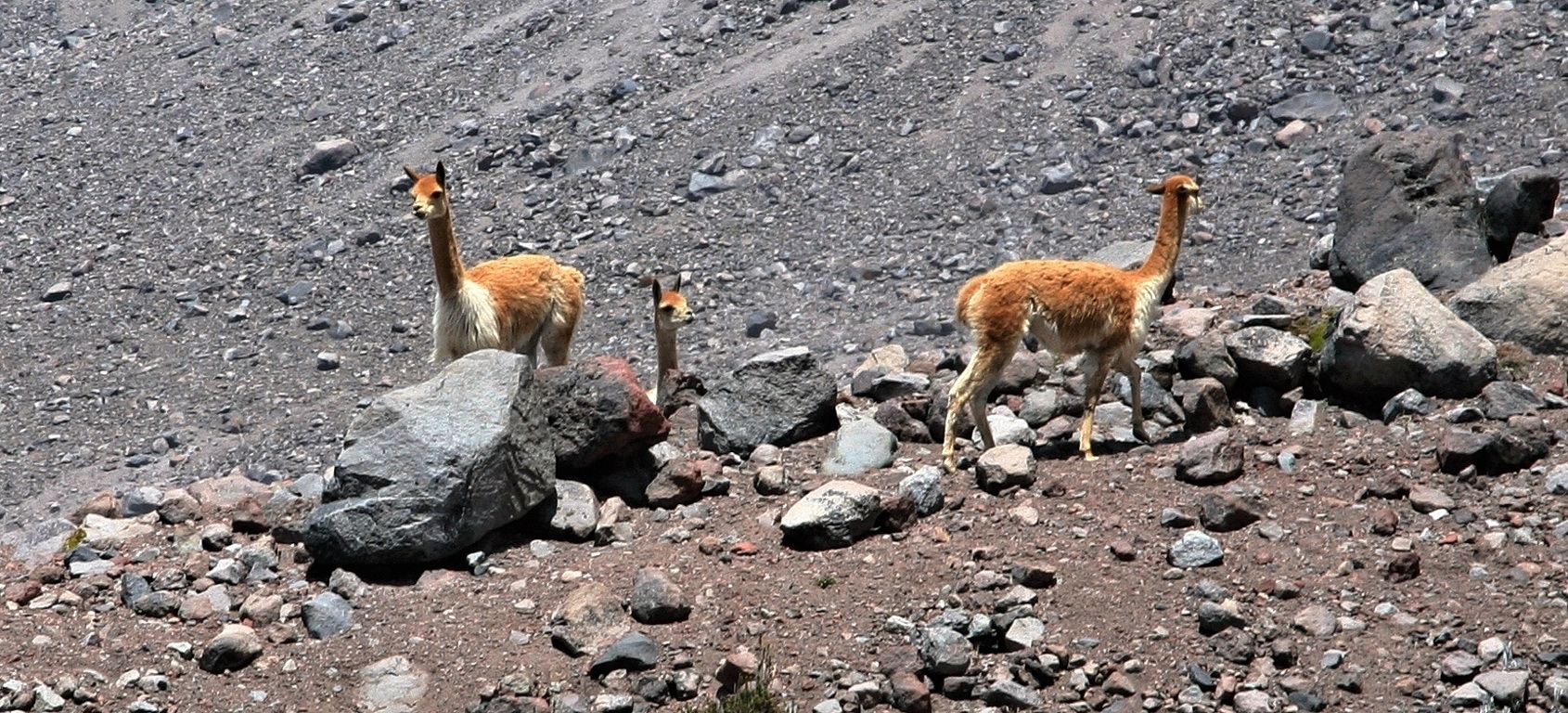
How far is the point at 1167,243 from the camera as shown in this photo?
1239 cm

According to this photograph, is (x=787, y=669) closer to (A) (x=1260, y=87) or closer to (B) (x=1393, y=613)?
(B) (x=1393, y=613)

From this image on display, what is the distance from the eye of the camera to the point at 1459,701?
8.70 meters

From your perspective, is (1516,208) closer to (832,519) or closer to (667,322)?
(667,322)

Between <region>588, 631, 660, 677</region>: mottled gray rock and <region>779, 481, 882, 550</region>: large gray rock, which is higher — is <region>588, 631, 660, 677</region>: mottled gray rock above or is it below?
above

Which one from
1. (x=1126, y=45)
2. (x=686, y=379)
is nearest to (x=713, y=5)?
(x=1126, y=45)

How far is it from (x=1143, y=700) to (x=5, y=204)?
2082cm

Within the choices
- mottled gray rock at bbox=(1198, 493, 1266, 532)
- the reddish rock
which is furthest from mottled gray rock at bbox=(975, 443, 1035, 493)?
the reddish rock

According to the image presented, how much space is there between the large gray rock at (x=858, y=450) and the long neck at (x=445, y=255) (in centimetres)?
318

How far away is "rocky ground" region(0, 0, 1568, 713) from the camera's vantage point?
952 cm

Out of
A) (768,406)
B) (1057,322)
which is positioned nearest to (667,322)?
(768,406)

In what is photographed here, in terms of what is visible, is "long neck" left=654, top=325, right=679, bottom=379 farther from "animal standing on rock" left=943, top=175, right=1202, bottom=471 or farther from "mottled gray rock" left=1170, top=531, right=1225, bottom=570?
"mottled gray rock" left=1170, top=531, right=1225, bottom=570

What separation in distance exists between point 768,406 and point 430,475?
2744 millimetres

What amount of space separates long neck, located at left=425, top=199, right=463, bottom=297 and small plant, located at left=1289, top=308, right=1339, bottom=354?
6.25 m

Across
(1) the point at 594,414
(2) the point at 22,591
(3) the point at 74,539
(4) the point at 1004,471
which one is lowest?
(4) the point at 1004,471
